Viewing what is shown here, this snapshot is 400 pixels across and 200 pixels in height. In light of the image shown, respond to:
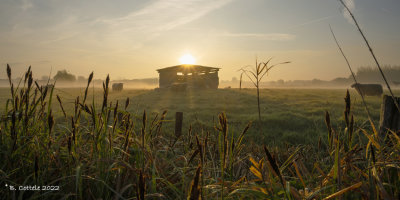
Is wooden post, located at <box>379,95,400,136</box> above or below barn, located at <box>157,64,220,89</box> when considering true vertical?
below

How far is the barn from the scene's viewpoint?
3002cm

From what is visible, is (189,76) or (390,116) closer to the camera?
(390,116)

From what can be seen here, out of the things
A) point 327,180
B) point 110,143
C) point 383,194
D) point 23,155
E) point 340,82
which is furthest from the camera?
point 340,82

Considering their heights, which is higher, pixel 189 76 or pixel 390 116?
pixel 189 76

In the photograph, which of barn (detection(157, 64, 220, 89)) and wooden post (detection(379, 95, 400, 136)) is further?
barn (detection(157, 64, 220, 89))

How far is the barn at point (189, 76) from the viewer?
3002cm

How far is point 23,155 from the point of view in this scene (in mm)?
1935

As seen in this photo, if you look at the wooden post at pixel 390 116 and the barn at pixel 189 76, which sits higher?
the barn at pixel 189 76

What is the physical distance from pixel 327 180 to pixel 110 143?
149 cm

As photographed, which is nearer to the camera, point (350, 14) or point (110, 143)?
point (350, 14)

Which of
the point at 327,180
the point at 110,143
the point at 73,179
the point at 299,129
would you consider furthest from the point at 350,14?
the point at 299,129

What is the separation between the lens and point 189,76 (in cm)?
3036

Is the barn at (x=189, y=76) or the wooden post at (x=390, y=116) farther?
the barn at (x=189, y=76)

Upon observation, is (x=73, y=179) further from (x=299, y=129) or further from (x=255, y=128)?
(x=299, y=129)
